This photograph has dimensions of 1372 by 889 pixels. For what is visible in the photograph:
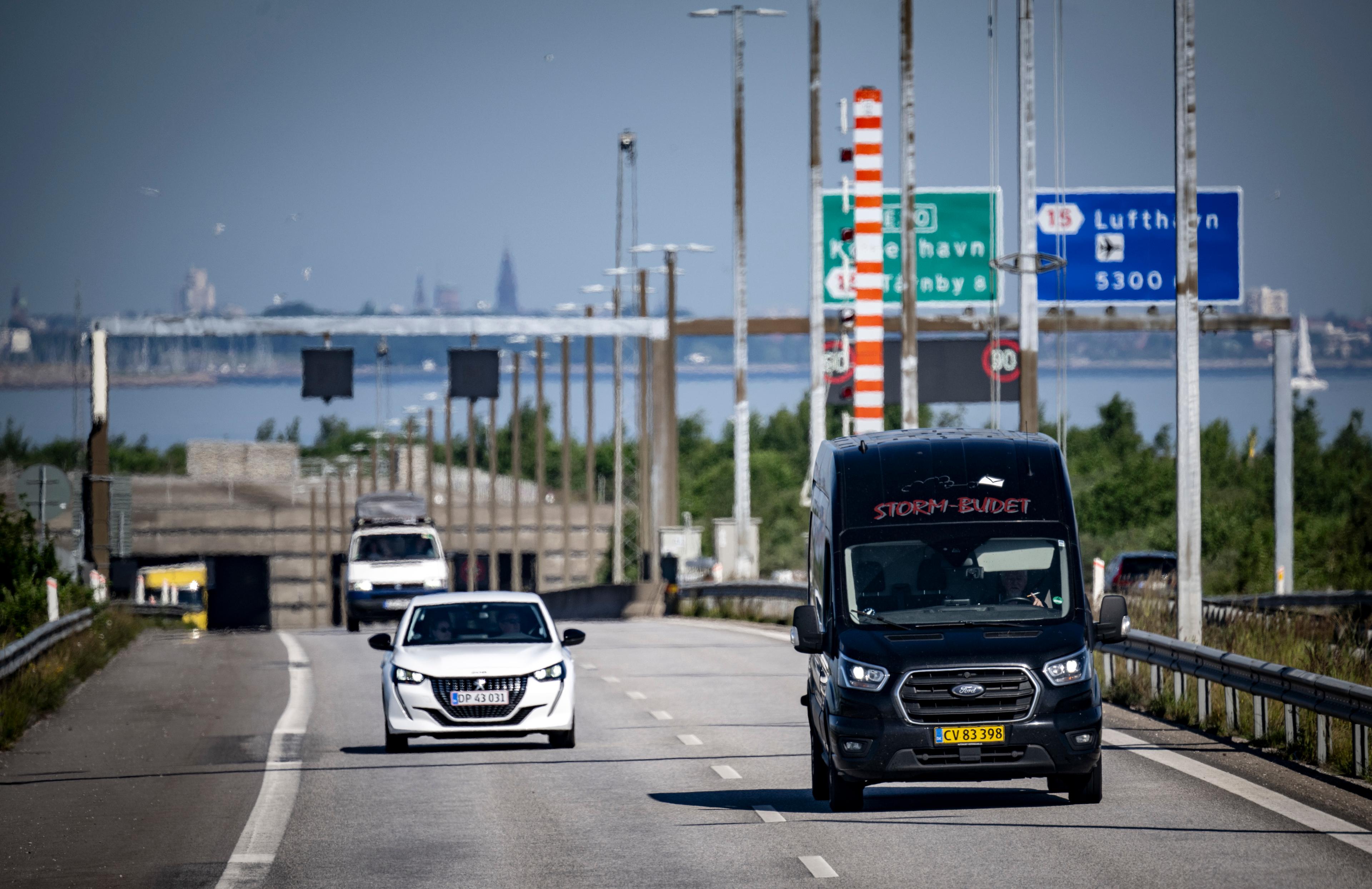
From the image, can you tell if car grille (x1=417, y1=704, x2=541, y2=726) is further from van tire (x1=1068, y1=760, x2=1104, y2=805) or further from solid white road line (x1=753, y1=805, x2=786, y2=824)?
van tire (x1=1068, y1=760, x2=1104, y2=805)

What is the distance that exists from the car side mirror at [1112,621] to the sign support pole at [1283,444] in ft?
126

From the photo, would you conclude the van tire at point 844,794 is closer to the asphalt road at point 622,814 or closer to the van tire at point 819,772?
the asphalt road at point 622,814

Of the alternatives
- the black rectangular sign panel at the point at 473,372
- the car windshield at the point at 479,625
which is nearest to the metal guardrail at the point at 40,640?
the car windshield at the point at 479,625

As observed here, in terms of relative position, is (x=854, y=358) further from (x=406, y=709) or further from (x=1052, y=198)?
(x=406, y=709)

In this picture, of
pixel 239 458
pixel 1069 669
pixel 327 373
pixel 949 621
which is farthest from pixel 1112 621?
pixel 239 458

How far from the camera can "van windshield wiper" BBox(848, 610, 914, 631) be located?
12.7m

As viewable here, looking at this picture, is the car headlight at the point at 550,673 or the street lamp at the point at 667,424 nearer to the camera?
the car headlight at the point at 550,673

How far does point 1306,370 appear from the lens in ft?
551

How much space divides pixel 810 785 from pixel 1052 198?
3402cm

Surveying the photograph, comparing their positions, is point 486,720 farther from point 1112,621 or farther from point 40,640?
point 40,640

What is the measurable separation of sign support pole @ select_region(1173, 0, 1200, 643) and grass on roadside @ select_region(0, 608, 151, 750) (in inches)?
469

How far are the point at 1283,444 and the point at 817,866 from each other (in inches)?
1767

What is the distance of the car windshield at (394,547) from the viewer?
129 ft

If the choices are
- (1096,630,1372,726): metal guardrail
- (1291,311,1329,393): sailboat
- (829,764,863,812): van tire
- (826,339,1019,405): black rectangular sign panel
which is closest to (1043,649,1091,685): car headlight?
(829,764,863,812): van tire
